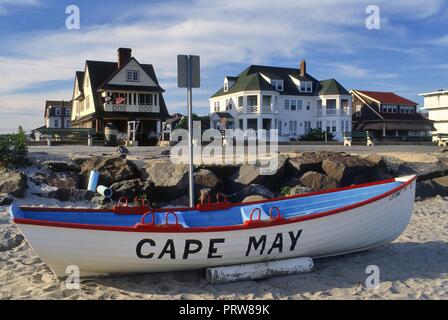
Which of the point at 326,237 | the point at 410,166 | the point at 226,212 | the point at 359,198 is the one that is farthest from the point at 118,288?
the point at 410,166

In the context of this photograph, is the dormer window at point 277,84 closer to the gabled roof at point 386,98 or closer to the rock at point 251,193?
the gabled roof at point 386,98

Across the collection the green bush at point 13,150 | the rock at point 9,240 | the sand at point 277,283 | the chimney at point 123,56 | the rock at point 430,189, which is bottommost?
the sand at point 277,283

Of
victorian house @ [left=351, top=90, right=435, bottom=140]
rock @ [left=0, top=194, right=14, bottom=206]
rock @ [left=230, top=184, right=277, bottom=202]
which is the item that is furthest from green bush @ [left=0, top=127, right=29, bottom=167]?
victorian house @ [left=351, top=90, right=435, bottom=140]

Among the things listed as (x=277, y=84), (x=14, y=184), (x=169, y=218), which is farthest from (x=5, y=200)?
(x=277, y=84)

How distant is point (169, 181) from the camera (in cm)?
1189

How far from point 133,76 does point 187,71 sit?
3709cm

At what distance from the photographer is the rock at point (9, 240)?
773cm

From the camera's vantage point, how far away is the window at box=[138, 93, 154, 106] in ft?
144

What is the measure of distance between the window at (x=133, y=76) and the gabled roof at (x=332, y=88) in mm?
21589

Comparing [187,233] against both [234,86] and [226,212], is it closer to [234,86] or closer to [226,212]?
[226,212]

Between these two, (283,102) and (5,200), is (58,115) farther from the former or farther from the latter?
(5,200)

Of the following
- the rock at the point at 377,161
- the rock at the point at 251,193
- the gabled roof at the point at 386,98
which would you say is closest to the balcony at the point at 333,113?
the gabled roof at the point at 386,98

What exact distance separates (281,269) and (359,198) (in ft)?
7.29
